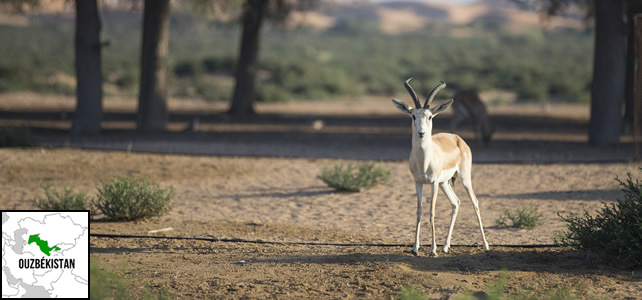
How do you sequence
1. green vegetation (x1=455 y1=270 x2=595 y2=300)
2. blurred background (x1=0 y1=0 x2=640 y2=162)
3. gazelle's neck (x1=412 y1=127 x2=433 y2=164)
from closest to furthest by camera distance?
green vegetation (x1=455 y1=270 x2=595 y2=300) → gazelle's neck (x1=412 y1=127 x2=433 y2=164) → blurred background (x1=0 y1=0 x2=640 y2=162)

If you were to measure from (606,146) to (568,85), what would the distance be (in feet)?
75.0

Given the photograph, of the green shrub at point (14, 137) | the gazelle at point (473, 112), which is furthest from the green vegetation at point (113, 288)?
the gazelle at point (473, 112)

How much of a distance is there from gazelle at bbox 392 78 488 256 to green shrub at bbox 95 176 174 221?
3.97 meters

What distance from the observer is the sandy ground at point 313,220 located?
717 cm

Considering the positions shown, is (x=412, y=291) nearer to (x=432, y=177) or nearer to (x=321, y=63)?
(x=432, y=177)

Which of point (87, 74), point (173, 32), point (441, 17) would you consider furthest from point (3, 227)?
point (441, 17)

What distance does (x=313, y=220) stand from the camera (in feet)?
35.4

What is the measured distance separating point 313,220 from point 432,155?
3.20 metres

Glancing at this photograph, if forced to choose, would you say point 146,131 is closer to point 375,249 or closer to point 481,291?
point 375,249

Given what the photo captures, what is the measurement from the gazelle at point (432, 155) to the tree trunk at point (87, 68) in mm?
12517

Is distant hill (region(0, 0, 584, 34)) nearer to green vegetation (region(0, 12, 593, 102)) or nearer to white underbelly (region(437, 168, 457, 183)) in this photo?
green vegetation (region(0, 12, 593, 102))

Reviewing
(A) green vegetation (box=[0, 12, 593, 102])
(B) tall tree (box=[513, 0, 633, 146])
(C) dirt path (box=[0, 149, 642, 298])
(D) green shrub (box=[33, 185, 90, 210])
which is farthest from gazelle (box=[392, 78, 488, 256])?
(A) green vegetation (box=[0, 12, 593, 102])

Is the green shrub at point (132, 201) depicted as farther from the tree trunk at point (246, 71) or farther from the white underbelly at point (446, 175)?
the tree trunk at point (246, 71)

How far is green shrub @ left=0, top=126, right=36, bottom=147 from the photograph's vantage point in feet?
54.4
